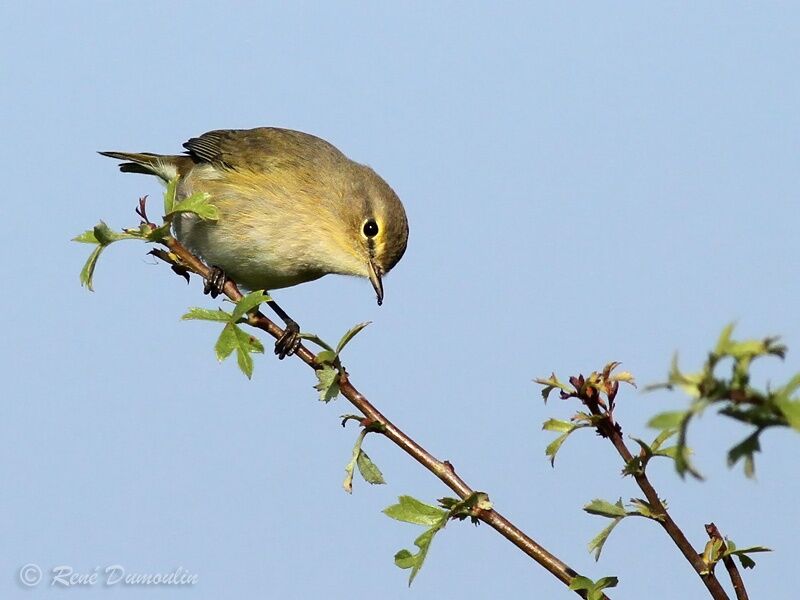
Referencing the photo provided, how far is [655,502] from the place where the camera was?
7.78ft

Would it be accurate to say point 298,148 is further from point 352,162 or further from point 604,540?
point 604,540

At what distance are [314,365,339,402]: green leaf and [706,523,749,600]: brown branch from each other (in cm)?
122

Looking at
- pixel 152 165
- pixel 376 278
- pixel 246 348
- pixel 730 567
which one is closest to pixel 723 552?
pixel 730 567

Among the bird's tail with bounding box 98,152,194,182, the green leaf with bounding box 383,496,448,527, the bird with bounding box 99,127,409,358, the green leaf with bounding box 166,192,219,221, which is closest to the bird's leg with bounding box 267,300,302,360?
the bird with bounding box 99,127,409,358

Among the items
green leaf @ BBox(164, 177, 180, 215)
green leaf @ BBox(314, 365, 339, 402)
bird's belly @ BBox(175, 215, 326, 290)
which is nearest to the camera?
green leaf @ BBox(314, 365, 339, 402)

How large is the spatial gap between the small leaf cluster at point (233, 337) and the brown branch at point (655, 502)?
1.09 meters

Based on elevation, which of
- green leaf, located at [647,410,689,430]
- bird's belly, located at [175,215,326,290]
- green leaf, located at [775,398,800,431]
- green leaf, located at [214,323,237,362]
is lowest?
green leaf, located at [647,410,689,430]

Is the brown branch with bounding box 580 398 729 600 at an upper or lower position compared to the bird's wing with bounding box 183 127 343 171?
lower

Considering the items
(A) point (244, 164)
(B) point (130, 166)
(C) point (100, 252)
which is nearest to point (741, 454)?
(C) point (100, 252)

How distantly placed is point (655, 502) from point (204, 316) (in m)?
1.48

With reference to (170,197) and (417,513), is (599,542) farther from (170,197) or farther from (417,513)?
(170,197)

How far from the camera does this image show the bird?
6.46m

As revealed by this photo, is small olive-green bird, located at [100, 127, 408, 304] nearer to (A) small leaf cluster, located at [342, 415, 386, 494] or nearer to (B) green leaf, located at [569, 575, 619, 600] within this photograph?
(A) small leaf cluster, located at [342, 415, 386, 494]

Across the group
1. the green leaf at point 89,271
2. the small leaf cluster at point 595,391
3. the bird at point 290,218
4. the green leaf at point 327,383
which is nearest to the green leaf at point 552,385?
the small leaf cluster at point 595,391
